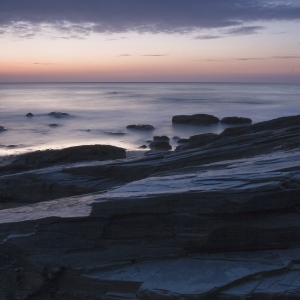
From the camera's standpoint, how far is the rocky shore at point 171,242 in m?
6.85

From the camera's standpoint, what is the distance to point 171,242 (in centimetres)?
784

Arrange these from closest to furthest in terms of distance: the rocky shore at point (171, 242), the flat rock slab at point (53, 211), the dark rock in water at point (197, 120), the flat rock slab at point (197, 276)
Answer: the flat rock slab at point (197, 276) < the rocky shore at point (171, 242) < the flat rock slab at point (53, 211) < the dark rock in water at point (197, 120)

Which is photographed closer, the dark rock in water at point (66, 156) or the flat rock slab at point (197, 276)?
the flat rock slab at point (197, 276)

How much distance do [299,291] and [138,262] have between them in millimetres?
2834

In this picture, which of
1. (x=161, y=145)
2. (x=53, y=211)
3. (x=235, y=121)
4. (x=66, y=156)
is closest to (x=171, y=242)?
(x=53, y=211)

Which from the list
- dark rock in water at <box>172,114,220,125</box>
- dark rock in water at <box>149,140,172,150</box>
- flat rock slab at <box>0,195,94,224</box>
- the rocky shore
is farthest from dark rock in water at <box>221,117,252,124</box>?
the rocky shore

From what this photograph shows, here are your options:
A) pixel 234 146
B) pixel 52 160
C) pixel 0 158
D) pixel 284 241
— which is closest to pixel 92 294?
pixel 284 241

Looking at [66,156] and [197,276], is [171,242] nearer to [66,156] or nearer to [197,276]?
[197,276]

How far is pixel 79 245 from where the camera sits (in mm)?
8250

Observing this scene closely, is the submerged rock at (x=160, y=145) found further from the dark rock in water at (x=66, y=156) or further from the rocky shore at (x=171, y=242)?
the rocky shore at (x=171, y=242)

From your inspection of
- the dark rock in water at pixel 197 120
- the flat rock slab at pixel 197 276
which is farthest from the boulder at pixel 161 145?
the flat rock slab at pixel 197 276

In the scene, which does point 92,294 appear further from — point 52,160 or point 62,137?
point 62,137

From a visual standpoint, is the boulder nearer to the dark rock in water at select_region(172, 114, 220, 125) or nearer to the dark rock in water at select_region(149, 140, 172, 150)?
the dark rock in water at select_region(149, 140, 172, 150)

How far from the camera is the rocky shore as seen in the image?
6852mm
